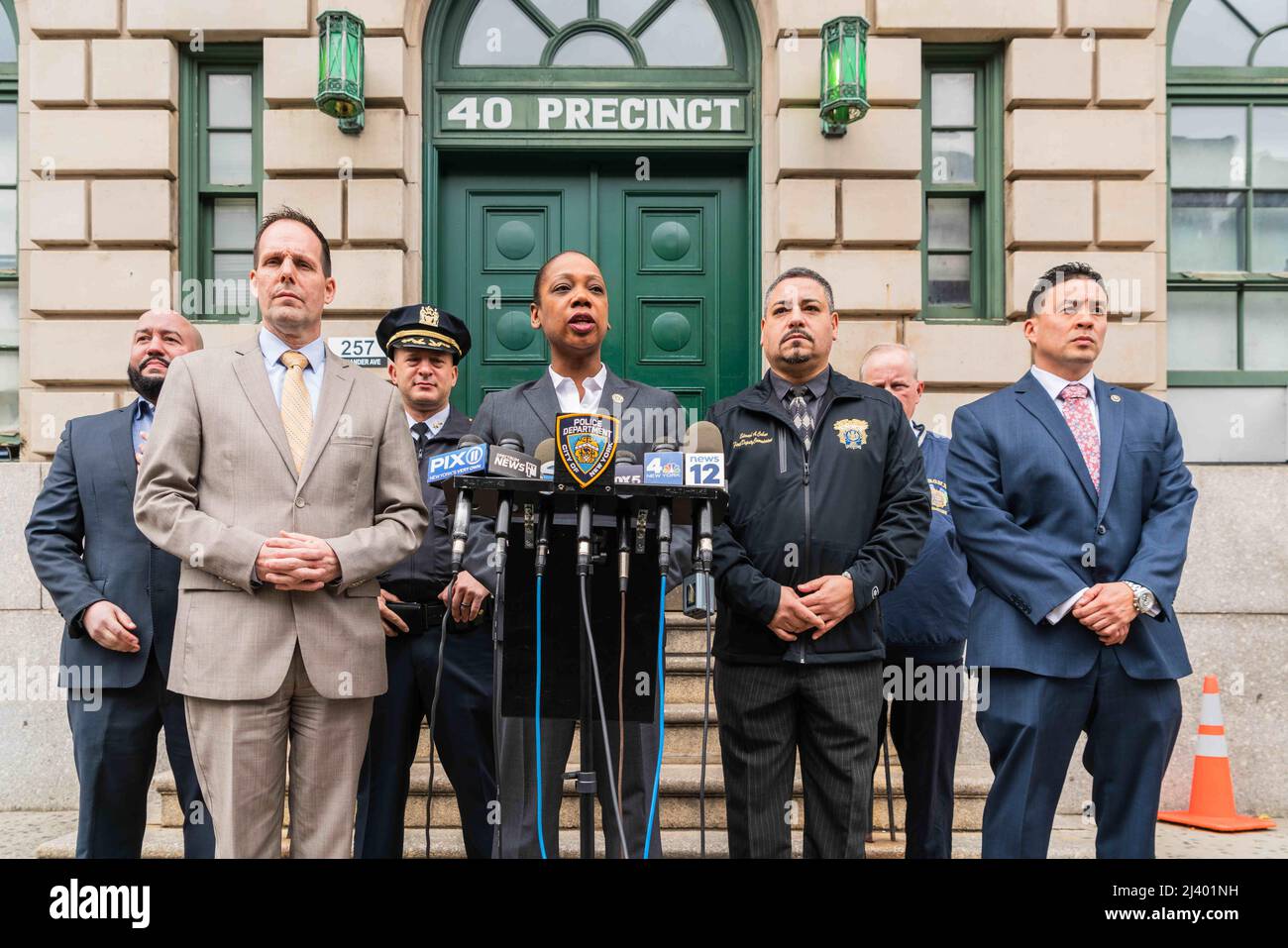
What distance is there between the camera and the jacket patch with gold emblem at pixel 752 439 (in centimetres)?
419

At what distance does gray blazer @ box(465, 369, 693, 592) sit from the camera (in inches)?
159

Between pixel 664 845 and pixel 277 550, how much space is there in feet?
10.0

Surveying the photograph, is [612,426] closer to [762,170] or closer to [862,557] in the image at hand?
[862,557]

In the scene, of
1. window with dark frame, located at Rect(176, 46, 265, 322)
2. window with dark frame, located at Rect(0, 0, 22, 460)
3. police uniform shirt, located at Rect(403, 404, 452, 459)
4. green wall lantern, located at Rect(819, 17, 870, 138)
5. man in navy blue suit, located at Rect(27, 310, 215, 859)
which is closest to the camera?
man in navy blue suit, located at Rect(27, 310, 215, 859)

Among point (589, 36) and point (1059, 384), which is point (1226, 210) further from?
point (1059, 384)

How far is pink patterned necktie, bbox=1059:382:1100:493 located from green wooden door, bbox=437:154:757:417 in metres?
4.18

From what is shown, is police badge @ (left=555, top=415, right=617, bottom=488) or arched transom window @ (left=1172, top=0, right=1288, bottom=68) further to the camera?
arched transom window @ (left=1172, top=0, right=1288, bottom=68)

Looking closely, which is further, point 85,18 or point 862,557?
point 85,18

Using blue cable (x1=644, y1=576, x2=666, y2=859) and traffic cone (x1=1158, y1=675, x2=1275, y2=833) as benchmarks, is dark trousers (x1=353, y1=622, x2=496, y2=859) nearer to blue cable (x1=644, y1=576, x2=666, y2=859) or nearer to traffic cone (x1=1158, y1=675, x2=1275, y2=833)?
blue cable (x1=644, y1=576, x2=666, y2=859)

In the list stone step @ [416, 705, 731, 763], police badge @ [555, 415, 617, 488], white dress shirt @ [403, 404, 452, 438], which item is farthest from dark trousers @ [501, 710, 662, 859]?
stone step @ [416, 705, 731, 763]

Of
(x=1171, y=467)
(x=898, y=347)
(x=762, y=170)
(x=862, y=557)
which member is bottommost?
(x=862, y=557)

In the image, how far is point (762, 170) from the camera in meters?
8.20
